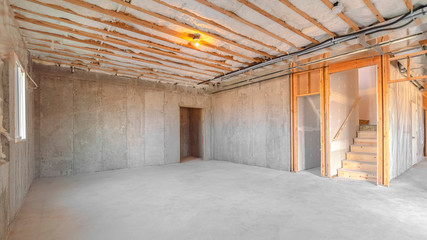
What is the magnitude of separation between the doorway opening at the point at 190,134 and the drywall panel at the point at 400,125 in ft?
19.6

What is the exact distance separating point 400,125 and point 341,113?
50.3 inches

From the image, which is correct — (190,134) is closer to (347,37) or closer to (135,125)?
(135,125)

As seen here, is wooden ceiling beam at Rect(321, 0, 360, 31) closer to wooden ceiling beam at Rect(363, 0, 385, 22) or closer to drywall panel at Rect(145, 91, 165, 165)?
wooden ceiling beam at Rect(363, 0, 385, 22)

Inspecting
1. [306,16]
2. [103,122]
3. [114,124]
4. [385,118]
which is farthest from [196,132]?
[306,16]

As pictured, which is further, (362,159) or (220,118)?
(220,118)

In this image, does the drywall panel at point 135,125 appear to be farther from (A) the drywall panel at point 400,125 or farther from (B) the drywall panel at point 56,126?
(A) the drywall panel at point 400,125

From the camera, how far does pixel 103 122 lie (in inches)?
230

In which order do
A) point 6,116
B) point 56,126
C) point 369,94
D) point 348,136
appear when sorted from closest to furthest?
point 6,116
point 56,126
point 348,136
point 369,94

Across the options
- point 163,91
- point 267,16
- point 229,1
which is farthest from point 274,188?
point 163,91

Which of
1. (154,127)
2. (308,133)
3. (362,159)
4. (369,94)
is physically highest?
(369,94)

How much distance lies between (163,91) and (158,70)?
1409 mm

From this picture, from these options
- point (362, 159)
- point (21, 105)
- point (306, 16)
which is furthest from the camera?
point (362, 159)

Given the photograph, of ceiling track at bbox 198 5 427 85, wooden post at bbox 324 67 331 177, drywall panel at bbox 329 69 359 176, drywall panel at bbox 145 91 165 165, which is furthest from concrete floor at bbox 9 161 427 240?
ceiling track at bbox 198 5 427 85

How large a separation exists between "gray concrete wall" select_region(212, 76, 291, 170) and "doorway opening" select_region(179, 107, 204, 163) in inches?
32.8
